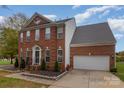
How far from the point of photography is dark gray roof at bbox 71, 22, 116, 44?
19.5m

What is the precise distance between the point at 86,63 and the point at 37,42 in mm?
7369

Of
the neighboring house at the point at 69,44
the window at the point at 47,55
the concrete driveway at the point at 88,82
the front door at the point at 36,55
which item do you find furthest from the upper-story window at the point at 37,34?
the concrete driveway at the point at 88,82

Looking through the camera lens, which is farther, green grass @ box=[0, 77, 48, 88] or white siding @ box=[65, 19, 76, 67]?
white siding @ box=[65, 19, 76, 67]

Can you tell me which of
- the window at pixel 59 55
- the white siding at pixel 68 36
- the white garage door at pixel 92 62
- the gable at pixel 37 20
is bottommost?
the white garage door at pixel 92 62

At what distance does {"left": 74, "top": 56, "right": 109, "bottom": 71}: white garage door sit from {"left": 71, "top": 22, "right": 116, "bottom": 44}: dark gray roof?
1923 mm

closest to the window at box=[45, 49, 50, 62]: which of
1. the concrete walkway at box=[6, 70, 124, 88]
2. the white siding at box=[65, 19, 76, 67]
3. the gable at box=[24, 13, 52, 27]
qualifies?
the white siding at box=[65, 19, 76, 67]

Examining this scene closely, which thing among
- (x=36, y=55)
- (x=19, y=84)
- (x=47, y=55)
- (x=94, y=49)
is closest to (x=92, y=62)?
(x=94, y=49)

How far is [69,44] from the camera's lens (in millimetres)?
21375

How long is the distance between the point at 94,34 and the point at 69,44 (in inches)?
140

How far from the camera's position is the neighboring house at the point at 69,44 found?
19203 millimetres

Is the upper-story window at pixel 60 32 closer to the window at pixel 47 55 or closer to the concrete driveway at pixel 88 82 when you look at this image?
the window at pixel 47 55

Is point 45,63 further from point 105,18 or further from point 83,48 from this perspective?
point 105,18

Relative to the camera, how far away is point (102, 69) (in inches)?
752

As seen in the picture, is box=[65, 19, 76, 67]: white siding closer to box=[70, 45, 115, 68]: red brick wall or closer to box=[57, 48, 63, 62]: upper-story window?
box=[70, 45, 115, 68]: red brick wall
